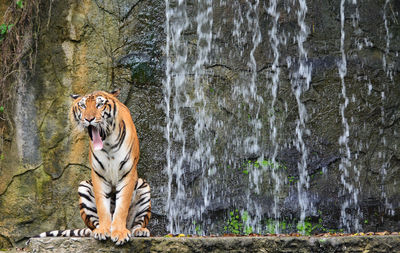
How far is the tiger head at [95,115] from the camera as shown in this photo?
4.19 m

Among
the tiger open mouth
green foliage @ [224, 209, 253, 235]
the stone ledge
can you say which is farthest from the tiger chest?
green foliage @ [224, 209, 253, 235]

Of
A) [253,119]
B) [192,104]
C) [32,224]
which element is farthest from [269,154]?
[32,224]

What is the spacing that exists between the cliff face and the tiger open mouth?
2.37 meters

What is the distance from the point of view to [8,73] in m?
6.71

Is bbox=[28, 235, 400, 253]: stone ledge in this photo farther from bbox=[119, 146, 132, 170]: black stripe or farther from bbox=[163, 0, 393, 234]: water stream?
bbox=[163, 0, 393, 234]: water stream

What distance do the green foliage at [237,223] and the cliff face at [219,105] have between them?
0.11 meters

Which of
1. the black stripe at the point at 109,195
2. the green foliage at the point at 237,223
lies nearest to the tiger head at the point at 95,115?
the black stripe at the point at 109,195

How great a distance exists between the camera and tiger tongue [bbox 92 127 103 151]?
4.16 meters

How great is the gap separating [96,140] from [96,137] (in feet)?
0.10

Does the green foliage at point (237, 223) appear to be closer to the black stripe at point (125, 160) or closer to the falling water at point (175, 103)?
the falling water at point (175, 103)

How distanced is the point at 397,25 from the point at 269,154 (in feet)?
7.69

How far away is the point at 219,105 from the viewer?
6.94m

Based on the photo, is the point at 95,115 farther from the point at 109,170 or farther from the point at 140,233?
the point at 140,233

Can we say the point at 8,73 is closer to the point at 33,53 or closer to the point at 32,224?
the point at 33,53
